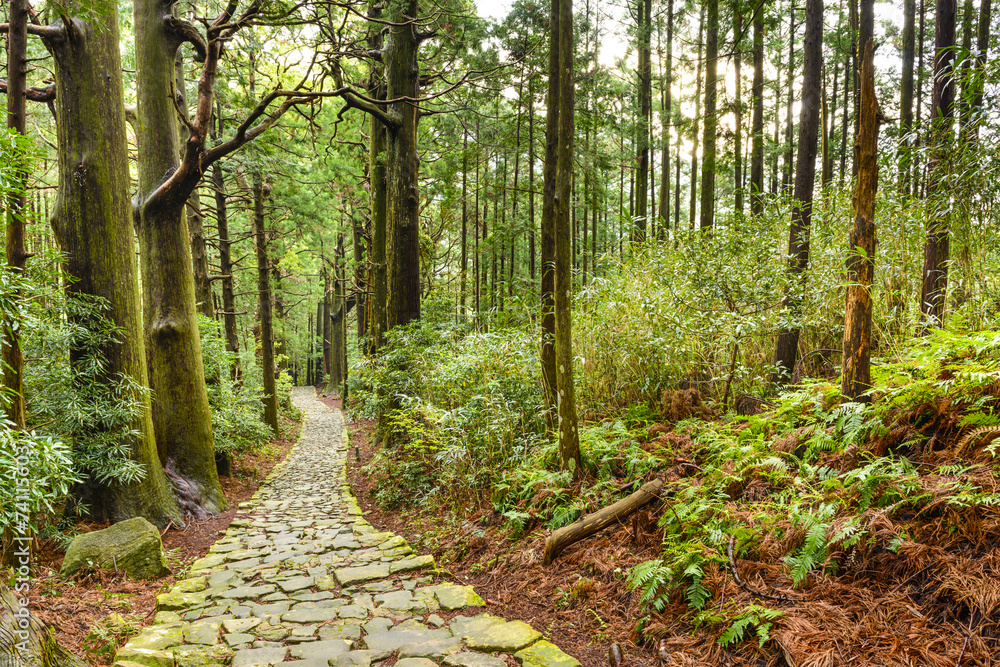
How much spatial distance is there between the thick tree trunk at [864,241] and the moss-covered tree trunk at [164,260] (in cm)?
752

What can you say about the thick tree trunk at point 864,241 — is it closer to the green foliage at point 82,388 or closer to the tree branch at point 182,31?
the green foliage at point 82,388

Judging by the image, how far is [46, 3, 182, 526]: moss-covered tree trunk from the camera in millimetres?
5488

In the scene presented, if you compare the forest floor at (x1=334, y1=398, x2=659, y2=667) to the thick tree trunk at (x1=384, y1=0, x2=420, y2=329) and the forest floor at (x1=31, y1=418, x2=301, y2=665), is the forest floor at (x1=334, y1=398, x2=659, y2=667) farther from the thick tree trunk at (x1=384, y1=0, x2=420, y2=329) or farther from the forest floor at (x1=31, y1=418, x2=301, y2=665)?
the thick tree trunk at (x1=384, y1=0, x2=420, y2=329)

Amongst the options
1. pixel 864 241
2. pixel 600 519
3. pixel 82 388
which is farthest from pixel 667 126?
pixel 82 388

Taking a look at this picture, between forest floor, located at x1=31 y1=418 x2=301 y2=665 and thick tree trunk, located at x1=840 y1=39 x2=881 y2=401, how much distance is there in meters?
5.32

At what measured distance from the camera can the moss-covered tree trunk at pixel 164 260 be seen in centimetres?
670

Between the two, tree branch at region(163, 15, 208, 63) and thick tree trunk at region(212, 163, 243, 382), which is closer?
tree branch at region(163, 15, 208, 63)

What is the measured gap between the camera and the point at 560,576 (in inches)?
151

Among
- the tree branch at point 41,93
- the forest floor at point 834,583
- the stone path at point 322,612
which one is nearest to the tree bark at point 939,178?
the forest floor at point 834,583

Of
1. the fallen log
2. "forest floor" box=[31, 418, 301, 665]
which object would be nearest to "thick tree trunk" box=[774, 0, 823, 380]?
the fallen log

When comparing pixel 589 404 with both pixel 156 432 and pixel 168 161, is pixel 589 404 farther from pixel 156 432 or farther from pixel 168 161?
pixel 168 161

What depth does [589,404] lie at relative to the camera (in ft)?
20.4

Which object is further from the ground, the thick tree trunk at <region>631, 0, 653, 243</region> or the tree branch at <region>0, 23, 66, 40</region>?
the thick tree trunk at <region>631, 0, 653, 243</region>

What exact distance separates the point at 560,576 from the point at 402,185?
25.9 ft
